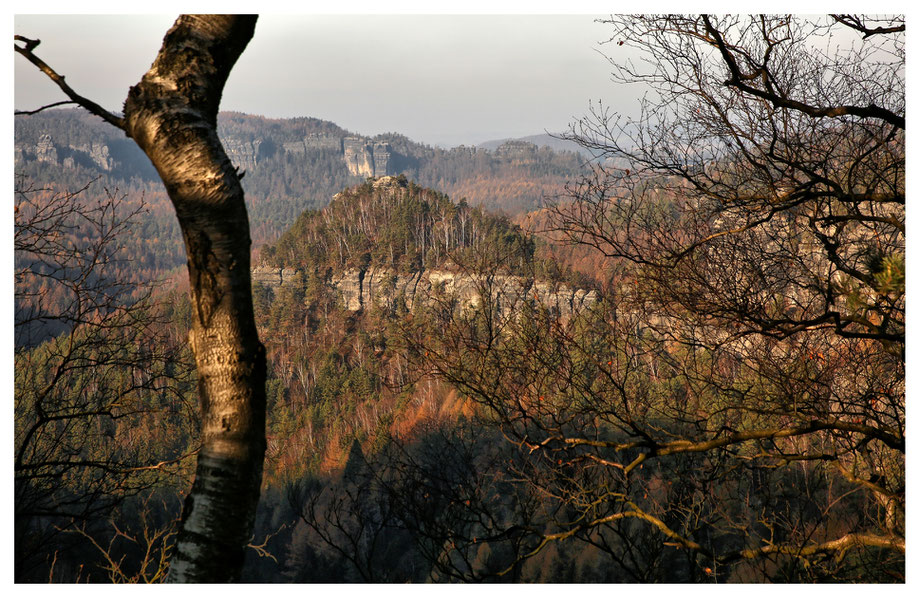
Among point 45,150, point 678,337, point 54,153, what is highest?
point 45,150

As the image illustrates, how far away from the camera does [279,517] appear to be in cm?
4662

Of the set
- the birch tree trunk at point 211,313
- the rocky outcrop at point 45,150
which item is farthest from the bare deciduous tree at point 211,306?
the rocky outcrop at point 45,150

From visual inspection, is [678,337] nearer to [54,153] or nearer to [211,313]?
[211,313]

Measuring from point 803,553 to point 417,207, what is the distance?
7944 cm

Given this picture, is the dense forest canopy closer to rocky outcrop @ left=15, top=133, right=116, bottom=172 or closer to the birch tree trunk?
the birch tree trunk

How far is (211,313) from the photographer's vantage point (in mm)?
2420

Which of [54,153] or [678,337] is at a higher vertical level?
[54,153]

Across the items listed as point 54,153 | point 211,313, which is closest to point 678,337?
point 211,313

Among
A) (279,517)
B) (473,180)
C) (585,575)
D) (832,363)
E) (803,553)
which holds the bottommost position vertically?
(279,517)

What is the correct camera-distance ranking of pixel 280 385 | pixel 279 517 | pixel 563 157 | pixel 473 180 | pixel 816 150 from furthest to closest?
pixel 473 180 → pixel 563 157 → pixel 280 385 → pixel 279 517 → pixel 816 150

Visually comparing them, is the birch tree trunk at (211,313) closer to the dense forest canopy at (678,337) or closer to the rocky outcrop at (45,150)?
the dense forest canopy at (678,337)

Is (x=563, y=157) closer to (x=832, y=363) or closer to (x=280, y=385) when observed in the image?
(x=280, y=385)

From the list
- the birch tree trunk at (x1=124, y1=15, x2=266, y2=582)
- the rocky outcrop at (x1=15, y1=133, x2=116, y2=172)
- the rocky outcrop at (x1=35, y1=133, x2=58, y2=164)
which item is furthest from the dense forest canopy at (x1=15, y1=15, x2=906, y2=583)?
the rocky outcrop at (x1=35, y1=133, x2=58, y2=164)

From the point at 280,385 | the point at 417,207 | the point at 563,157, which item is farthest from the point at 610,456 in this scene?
the point at 563,157
